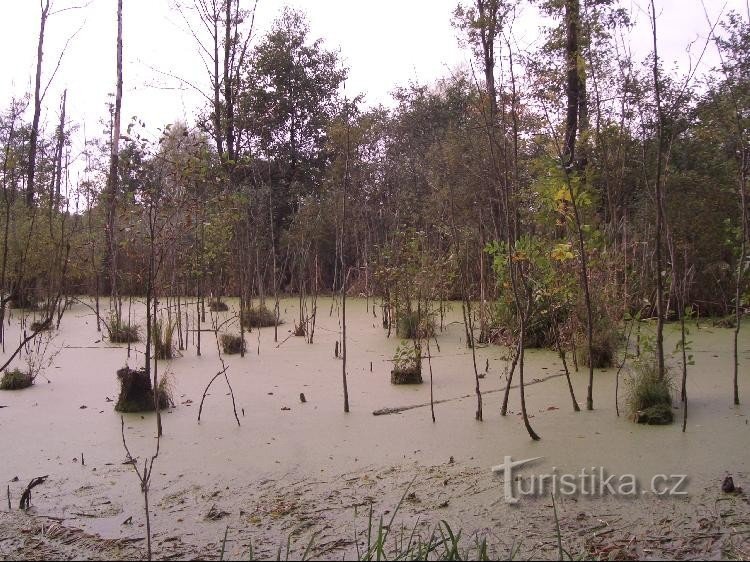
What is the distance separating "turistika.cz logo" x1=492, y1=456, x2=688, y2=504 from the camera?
2.53 m

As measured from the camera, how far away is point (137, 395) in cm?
416

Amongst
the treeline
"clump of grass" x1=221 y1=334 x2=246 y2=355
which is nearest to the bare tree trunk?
the treeline

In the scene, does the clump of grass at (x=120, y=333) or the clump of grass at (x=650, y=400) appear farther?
the clump of grass at (x=120, y=333)

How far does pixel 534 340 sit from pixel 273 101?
413 inches

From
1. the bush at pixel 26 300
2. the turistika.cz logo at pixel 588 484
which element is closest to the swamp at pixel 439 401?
the turistika.cz logo at pixel 588 484

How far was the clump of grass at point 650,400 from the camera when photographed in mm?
3426

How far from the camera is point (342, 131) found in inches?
168

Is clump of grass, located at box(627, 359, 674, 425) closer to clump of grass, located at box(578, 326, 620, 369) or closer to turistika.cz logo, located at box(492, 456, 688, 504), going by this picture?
turistika.cz logo, located at box(492, 456, 688, 504)

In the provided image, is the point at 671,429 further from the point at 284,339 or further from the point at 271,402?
the point at 284,339

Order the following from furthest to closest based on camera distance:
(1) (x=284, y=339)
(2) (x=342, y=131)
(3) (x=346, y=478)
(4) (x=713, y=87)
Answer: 1. (4) (x=713, y=87)
2. (1) (x=284, y=339)
3. (2) (x=342, y=131)
4. (3) (x=346, y=478)

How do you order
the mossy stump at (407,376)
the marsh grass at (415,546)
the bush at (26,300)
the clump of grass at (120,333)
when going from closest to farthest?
the marsh grass at (415,546)
the mossy stump at (407,376)
the clump of grass at (120,333)
the bush at (26,300)

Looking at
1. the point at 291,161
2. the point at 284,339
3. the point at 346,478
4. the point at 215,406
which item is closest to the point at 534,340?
the point at 284,339

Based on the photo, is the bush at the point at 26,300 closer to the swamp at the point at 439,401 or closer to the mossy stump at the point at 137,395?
the swamp at the point at 439,401

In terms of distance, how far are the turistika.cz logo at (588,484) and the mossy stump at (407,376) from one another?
6.70 feet
